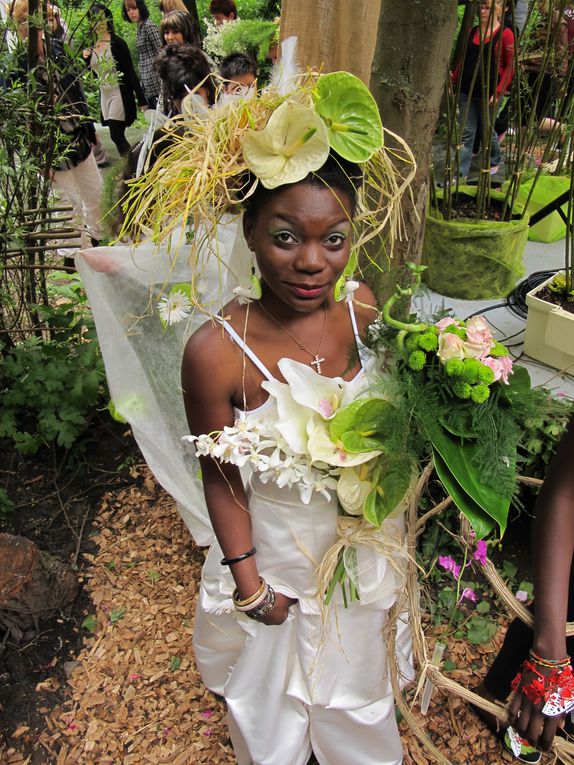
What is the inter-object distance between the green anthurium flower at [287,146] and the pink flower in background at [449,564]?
1.68 m

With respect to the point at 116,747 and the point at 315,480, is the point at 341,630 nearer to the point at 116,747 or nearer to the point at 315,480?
the point at 315,480

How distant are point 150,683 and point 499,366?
1.77 meters

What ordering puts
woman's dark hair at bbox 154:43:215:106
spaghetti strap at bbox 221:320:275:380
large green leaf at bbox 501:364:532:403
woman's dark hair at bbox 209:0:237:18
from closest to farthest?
1. large green leaf at bbox 501:364:532:403
2. spaghetti strap at bbox 221:320:275:380
3. woman's dark hair at bbox 154:43:215:106
4. woman's dark hair at bbox 209:0:237:18

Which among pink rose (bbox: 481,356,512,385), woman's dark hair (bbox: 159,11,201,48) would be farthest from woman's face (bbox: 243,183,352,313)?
woman's dark hair (bbox: 159,11,201,48)

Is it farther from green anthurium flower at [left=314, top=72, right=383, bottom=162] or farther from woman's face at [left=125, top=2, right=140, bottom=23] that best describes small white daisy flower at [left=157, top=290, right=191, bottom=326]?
woman's face at [left=125, top=2, right=140, bottom=23]

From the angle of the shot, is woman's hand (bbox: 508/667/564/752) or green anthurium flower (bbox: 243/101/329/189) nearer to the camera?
green anthurium flower (bbox: 243/101/329/189)

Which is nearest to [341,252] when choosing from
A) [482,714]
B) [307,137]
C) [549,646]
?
[307,137]

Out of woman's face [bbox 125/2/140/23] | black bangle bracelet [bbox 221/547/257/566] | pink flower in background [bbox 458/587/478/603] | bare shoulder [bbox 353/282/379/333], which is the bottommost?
pink flower in background [bbox 458/587/478/603]

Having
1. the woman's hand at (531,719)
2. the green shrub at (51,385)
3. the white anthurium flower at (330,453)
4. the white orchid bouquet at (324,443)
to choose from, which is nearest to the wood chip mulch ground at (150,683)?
the green shrub at (51,385)

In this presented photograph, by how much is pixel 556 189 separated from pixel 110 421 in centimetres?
327

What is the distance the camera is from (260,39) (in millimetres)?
5785

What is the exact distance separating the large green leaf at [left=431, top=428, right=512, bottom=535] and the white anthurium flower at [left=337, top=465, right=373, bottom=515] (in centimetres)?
21

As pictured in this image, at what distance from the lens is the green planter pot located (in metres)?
3.21

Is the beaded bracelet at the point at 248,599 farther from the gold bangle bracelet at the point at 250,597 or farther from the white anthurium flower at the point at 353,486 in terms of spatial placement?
the white anthurium flower at the point at 353,486
